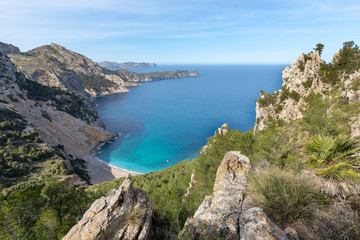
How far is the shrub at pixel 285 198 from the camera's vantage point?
15.5 ft

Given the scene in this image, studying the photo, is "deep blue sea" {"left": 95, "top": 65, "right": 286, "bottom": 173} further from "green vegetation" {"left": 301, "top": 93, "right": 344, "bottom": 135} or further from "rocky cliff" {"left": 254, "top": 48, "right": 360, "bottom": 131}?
"green vegetation" {"left": 301, "top": 93, "right": 344, "bottom": 135}

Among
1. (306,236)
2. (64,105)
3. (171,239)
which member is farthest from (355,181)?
(64,105)

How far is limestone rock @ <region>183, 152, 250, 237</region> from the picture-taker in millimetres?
4805

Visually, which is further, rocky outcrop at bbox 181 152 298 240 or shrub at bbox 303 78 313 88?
shrub at bbox 303 78 313 88

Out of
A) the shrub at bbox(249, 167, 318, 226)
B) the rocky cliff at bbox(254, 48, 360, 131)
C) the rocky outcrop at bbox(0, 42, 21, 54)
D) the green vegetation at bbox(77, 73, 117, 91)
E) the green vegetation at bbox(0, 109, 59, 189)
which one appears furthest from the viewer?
the green vegetation at bbox(77, 73, 117, 91)

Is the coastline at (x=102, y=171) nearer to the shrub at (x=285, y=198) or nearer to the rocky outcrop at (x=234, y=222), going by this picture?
the rocky outcrop at (x=234, y=222)

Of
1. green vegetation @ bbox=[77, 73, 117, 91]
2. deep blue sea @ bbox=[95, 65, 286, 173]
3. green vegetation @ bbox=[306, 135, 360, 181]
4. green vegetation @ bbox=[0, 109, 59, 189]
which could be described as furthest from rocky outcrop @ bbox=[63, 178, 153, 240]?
green vegetation @ bbox=[77, 73, 117, 91]

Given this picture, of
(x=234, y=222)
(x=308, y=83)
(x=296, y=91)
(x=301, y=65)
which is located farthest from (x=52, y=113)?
(x=301, y=65)

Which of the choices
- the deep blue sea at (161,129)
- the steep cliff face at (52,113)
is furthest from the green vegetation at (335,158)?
the steep cliff face at (52,113)

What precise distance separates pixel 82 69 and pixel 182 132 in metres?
156

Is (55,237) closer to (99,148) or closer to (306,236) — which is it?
(306,236)

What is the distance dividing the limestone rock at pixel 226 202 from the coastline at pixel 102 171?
139 ft

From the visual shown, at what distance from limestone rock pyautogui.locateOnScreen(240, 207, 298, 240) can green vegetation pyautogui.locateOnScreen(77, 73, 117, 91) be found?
175 m

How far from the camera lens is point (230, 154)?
33.4 ft
